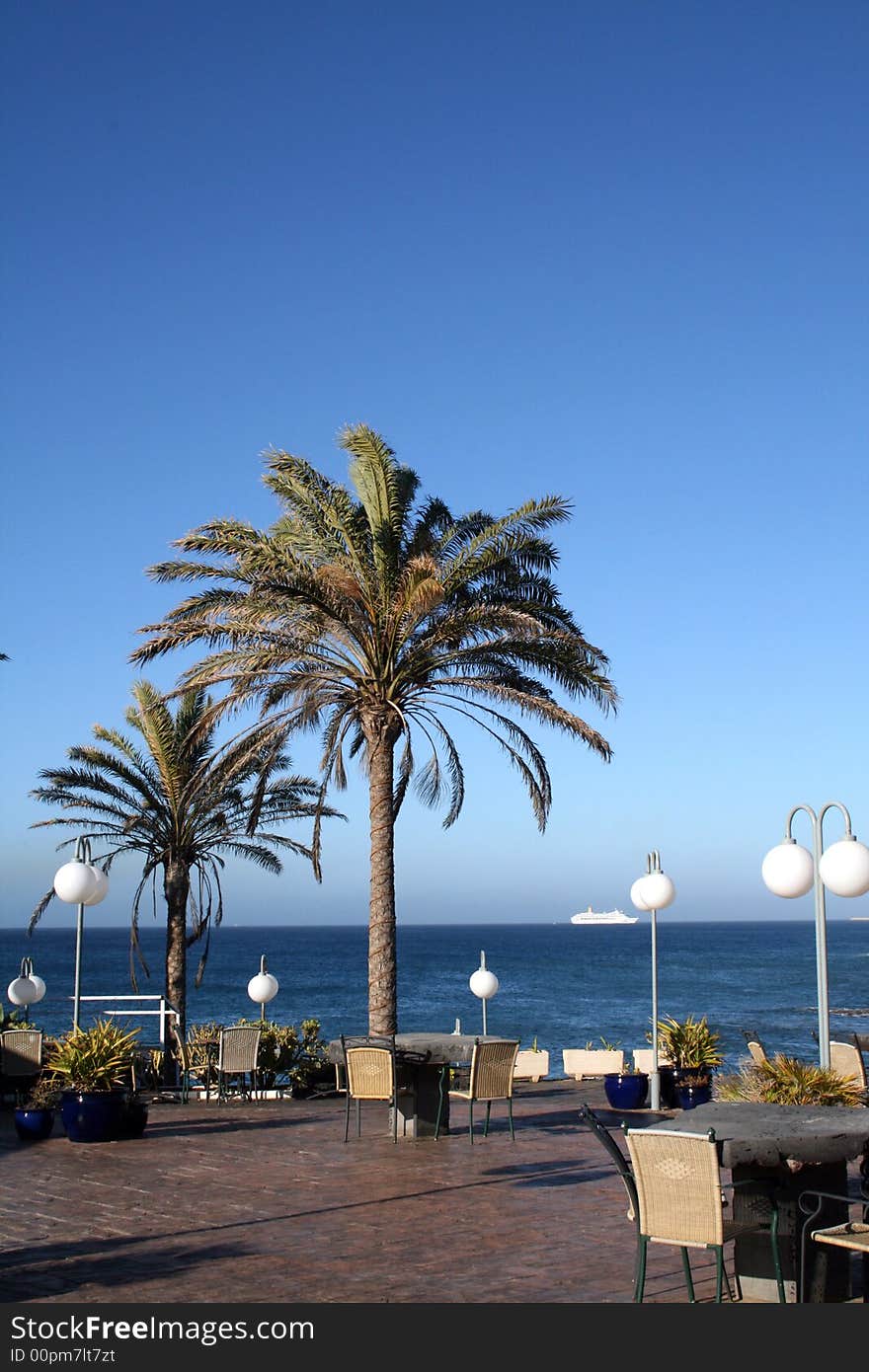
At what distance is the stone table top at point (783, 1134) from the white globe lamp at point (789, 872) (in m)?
2.63

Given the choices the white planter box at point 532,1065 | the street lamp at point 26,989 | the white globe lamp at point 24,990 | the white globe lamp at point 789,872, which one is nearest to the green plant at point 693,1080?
the white planter box at point 532,1065

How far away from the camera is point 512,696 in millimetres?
16891

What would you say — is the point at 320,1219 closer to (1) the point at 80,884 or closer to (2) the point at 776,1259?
(2) the point at 776,1259

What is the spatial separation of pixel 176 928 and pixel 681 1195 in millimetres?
17256

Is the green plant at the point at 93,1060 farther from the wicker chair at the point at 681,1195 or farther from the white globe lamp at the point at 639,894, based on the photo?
the wicker chair at the point at 681,1195

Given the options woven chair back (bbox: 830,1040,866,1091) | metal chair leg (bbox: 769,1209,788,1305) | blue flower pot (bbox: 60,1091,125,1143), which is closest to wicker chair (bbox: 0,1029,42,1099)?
blue flower pot (bbox: 60,1091,125,1143)

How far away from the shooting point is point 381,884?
654 inches

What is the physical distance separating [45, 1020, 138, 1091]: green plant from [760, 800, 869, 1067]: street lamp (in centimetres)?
688

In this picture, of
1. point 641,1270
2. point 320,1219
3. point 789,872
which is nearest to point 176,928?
point 320,1219

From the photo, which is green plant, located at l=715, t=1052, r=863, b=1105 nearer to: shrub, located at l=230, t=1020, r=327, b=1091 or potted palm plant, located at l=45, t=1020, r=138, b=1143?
potted palm plant, located at l=45, t=1020, r=138, b=1143

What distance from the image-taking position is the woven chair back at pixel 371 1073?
12227 millimetres

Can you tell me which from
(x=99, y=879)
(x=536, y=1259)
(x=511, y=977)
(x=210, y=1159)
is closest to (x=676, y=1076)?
(x=210, y=1159)
